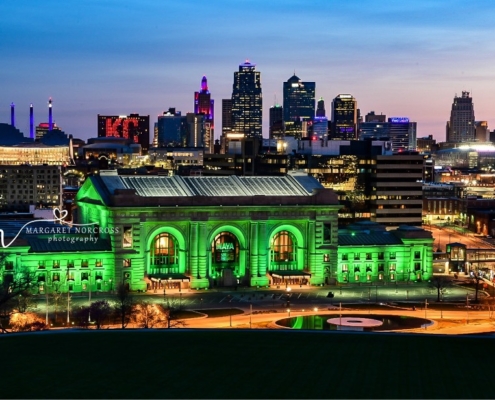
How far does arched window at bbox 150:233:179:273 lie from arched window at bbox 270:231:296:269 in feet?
43.5

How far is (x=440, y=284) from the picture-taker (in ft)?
431

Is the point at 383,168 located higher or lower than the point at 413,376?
higher

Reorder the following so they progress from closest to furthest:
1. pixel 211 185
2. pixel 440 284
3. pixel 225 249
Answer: pixel 440 284 < pixel 225 249 < pixel 211 185

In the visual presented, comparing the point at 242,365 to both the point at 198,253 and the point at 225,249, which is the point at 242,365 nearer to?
the point at 198,253

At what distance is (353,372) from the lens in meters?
52.8

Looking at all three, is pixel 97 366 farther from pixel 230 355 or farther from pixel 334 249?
pixel 334 249

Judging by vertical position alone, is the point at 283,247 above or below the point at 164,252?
above

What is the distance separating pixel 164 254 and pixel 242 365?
255 feet

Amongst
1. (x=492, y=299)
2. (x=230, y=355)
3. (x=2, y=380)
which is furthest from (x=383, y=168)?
(x=2, y=380)

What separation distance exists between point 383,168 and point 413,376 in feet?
469

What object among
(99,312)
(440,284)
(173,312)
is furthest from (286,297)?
(99,312)

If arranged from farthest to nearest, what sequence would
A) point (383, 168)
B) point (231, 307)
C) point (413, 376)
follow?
point (383, 168) → point (231, 307) → point (413, 376)

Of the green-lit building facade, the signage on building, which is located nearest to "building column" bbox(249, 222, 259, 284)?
the signage on building

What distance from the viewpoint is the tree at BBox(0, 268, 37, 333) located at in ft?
303
